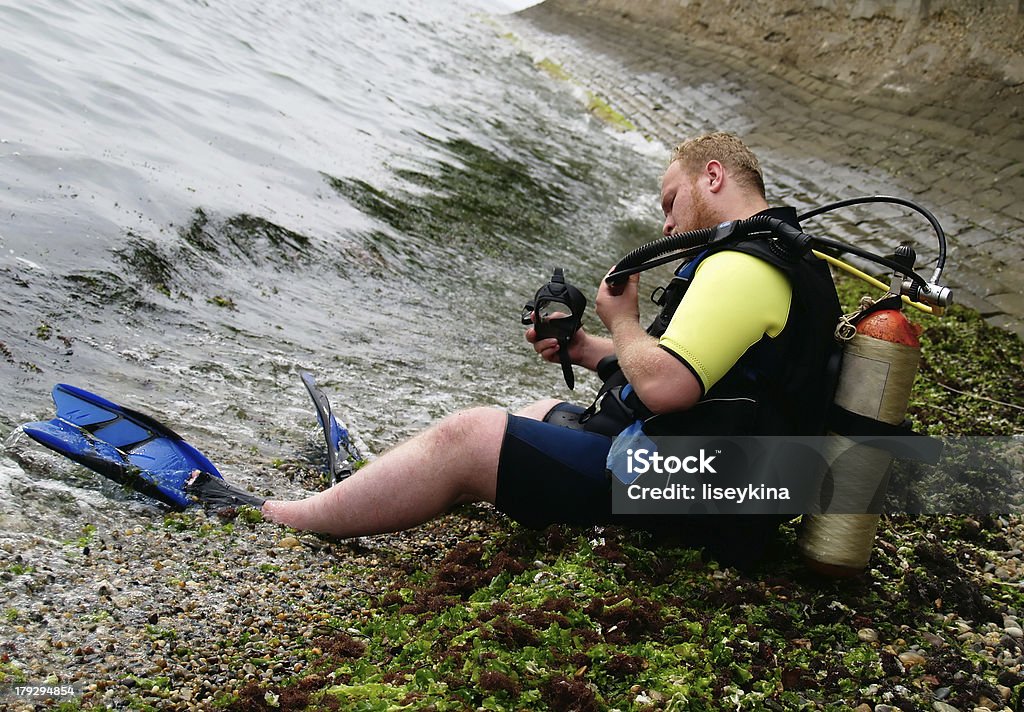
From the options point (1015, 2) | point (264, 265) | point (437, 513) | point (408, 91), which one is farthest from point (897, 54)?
point (437, 513)

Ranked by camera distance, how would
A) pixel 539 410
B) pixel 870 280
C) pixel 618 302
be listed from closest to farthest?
pixel 870 280, pixel 618 302, pixel 539 410

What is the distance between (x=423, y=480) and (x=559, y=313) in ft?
3.30

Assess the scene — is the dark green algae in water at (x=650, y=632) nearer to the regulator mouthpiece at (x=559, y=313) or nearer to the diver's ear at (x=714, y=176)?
the regulator mouthpiece at (x=559, y=313)

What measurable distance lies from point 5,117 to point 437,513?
7.31m

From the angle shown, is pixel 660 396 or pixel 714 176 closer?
pixel 660 396

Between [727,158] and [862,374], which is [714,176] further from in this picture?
[862,374]

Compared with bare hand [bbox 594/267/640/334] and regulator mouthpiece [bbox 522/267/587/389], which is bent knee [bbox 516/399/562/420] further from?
bare hand [bbox 594/267/640/334]

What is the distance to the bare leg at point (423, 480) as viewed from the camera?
3590 mm

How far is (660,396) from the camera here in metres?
3.16

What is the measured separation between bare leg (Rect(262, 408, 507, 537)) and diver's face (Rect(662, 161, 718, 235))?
43.1 inches

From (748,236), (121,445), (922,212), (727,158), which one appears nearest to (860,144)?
(922,212)

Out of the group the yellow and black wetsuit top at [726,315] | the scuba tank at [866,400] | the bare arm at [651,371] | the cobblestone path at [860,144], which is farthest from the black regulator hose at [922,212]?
the cobblestone path at [860,144]

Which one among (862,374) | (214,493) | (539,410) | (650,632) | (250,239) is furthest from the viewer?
(250,239)

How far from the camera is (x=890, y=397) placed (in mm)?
3186
